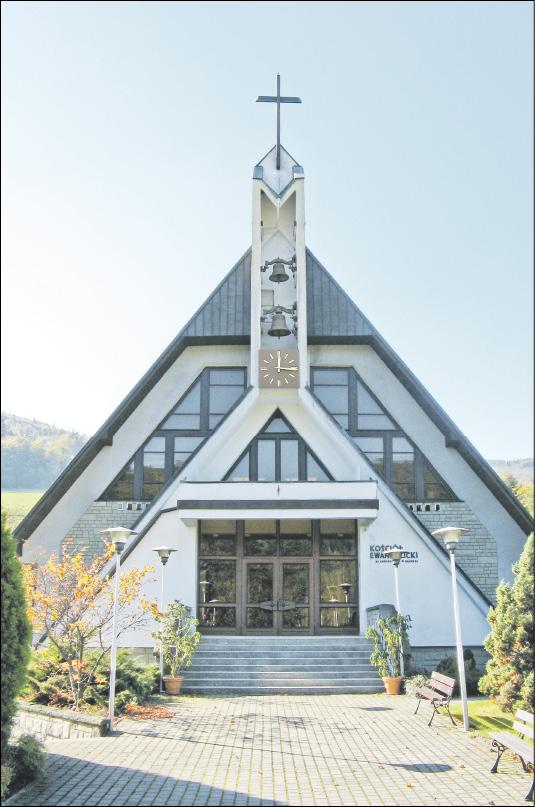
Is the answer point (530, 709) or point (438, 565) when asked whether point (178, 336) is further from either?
point (530, 709)

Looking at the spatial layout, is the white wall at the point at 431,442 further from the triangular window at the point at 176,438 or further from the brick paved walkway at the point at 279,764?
the brick paved walkway at the point at 279,764

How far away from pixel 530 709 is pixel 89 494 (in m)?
15.7

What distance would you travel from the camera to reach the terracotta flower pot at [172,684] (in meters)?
16.2

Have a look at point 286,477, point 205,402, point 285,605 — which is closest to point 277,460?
point 286,477

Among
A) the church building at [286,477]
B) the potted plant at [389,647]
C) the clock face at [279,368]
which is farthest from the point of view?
the clock face at [279,368]

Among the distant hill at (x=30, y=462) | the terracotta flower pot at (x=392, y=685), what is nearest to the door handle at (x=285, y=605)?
the terracotta flower pot at (x=392, y=685)

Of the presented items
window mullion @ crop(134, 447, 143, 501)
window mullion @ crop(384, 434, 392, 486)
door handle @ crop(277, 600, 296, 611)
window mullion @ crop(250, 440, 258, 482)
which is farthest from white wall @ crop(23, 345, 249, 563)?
door handle @ crop(277, 600, 296, 611)

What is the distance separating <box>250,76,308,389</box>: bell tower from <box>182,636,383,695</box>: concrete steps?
7.25m

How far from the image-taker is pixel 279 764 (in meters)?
9.82

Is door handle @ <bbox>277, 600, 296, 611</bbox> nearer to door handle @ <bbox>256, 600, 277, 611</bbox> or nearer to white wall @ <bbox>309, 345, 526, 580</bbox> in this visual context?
door handle @ <bbox>256, 600, 277, 611</bbox>

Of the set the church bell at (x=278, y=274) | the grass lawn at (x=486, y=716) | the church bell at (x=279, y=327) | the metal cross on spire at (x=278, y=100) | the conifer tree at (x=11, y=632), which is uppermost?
the metal cross on spire at (x=278, y=100)

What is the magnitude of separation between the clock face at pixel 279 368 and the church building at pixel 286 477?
0.04 metres

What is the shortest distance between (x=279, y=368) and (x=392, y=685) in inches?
375

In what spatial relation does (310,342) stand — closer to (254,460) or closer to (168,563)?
(254,460)
